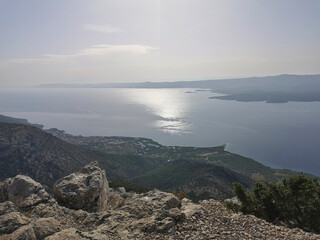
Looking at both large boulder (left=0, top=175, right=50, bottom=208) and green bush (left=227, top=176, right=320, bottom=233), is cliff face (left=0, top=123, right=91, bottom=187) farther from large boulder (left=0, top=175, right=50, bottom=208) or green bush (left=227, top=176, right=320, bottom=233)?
green bush (left=227, top=176, right=320, bottom=233)

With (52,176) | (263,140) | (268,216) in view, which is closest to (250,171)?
(263,140)

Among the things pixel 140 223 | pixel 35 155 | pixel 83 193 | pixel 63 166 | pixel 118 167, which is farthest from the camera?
pixel 118 167

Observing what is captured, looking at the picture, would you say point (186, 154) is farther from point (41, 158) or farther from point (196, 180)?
point (41, 158)

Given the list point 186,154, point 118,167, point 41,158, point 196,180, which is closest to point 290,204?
point 196,180

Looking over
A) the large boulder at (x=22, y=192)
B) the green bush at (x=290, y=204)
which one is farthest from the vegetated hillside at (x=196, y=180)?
the large boulder at (x=22, y=192)

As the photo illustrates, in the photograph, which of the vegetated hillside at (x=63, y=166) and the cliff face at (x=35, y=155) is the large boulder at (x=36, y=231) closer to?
the vegetated hillside at (x=63, y=166)

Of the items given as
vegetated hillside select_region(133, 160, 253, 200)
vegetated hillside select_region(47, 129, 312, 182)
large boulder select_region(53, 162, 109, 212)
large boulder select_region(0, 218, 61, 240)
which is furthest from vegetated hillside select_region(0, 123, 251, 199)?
large boulder select_region(0, 218, 61, 240)
